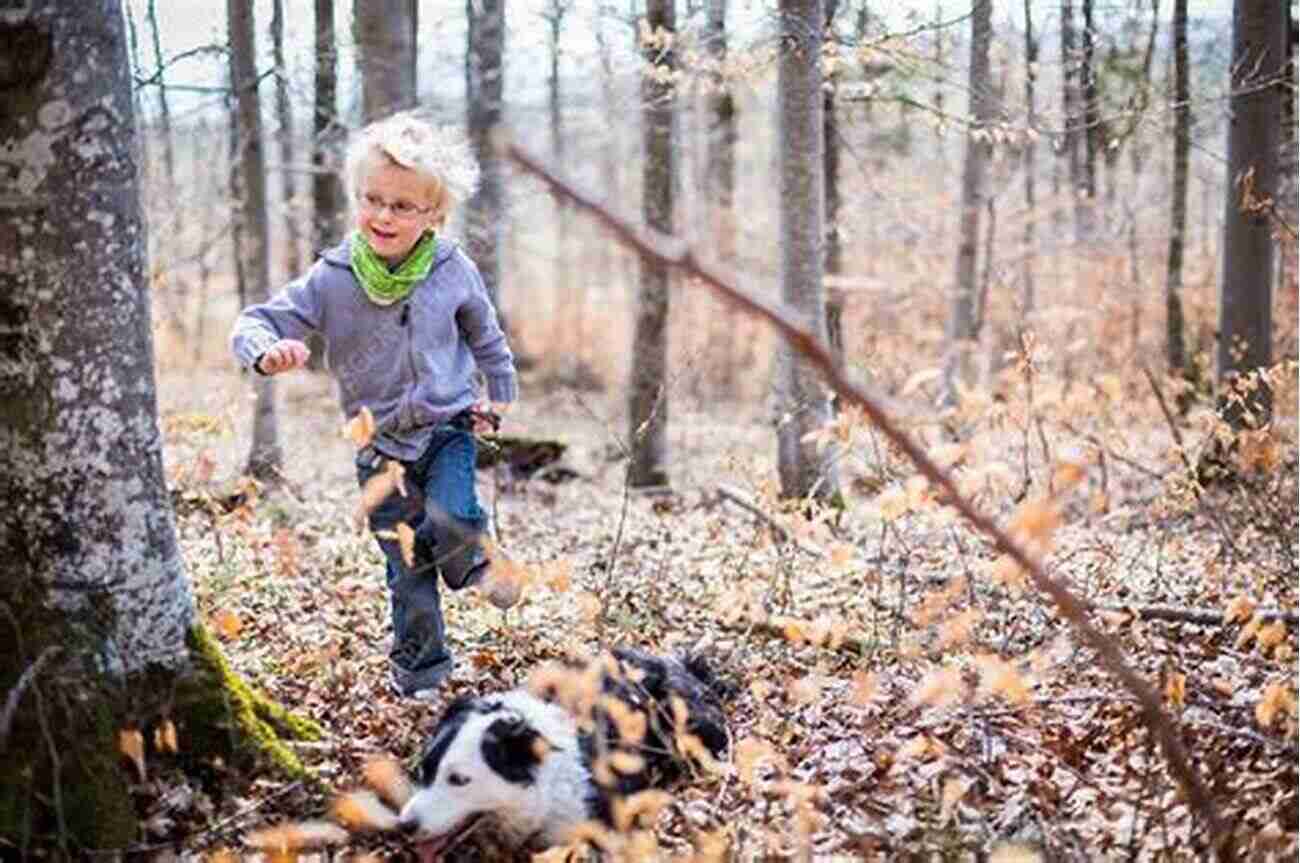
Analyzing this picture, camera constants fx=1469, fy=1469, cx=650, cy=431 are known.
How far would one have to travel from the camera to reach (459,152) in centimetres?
522

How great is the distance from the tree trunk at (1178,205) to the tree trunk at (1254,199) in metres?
0.89

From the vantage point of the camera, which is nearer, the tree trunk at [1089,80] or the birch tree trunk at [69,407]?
the birch tree trunk at [69,407]

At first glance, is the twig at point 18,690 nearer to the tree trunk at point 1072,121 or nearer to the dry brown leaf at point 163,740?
the dry brown leaf at point 163,740

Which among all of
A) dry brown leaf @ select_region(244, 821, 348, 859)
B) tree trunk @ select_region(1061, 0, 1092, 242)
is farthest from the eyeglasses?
tree trunk @ select_region(1061, 0, 1092, 242)

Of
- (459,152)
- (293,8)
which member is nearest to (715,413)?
(293,8)

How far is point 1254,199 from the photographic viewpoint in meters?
8.77

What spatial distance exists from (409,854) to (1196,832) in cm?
217

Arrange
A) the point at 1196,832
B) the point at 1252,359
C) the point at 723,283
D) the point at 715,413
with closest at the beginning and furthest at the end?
the point at 723,283 → the point at 1196,832 → the point at 1252,359 → the point at 715,413

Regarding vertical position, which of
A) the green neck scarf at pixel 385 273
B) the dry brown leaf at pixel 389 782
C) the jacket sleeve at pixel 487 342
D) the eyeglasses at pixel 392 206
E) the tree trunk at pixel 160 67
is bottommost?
the dry brown leaf at pixel 389 782

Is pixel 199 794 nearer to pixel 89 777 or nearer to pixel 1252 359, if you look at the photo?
pixel 89 777

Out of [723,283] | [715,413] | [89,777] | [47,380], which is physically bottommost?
[715,413]

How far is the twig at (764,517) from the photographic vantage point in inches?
255

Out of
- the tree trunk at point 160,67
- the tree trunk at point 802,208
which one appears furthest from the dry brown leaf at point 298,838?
the tree trunk at point 802,208

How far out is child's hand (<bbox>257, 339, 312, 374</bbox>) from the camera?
4637 mm
